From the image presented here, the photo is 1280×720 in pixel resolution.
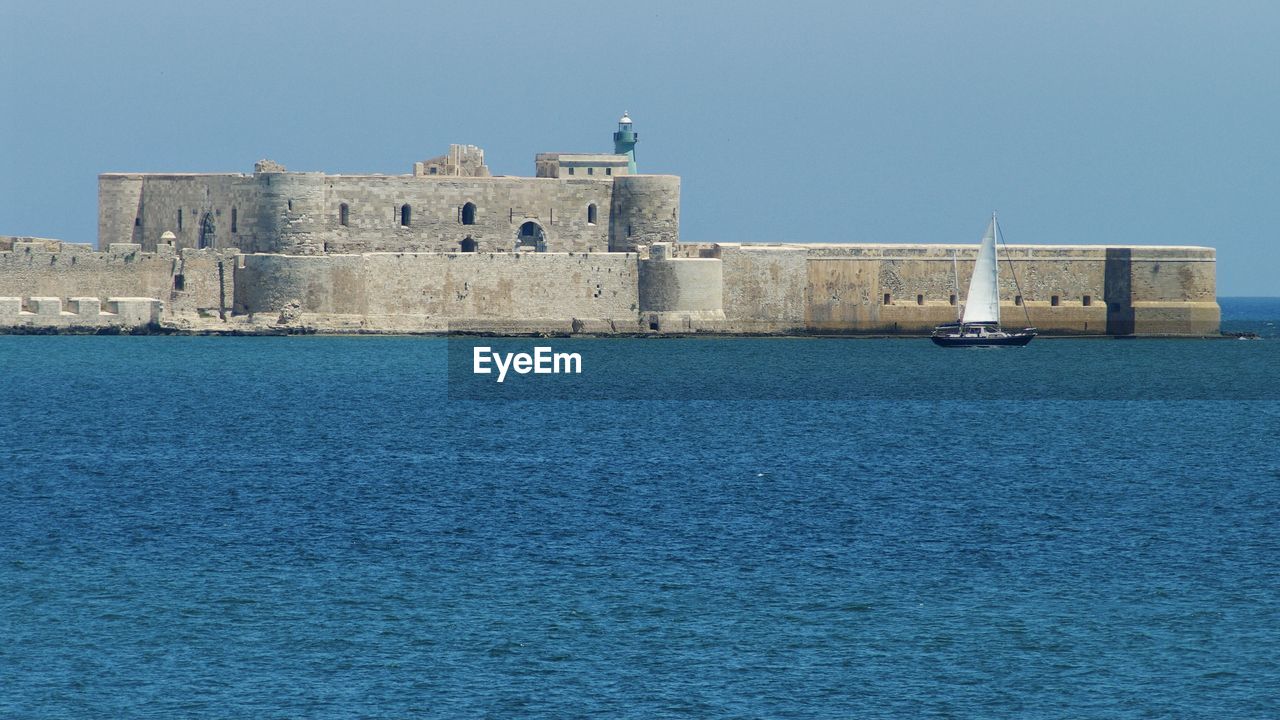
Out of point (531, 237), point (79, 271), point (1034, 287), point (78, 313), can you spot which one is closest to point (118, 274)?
point (79, 271)

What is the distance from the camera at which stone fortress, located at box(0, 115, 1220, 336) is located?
4900 centimetres

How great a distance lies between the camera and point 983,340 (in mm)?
50656

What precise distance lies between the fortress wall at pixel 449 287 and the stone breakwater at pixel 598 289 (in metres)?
0.03

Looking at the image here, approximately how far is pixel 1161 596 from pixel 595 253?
3334 centimetres

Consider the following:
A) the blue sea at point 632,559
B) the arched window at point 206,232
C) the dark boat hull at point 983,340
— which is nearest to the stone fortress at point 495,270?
the arched window at point 206,232

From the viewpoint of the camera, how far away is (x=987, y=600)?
17.5 m

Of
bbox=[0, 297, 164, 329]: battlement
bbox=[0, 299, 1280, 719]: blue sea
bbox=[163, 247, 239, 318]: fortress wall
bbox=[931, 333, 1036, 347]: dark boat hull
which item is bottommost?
bbox=[0, 299, 1280, 719]: blue sea

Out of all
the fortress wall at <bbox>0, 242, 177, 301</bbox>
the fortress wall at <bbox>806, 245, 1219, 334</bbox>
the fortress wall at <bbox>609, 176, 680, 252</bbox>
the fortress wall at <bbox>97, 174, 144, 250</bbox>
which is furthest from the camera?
the fortress wall at <bbox>97, 174, 144, 250</bbox>

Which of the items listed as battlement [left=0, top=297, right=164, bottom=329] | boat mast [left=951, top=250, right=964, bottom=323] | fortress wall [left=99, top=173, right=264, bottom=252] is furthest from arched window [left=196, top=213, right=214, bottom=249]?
boat mast [left=951, top=250, right=964, bottom=323]

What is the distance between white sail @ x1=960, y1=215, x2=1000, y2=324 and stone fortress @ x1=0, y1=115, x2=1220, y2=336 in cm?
119

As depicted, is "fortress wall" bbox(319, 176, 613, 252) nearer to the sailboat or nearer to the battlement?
the battlement

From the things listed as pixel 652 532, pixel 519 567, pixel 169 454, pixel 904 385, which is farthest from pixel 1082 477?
pixel 904 385

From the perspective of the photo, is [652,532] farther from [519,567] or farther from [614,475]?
[614,475]

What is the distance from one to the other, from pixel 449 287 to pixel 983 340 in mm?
13046
